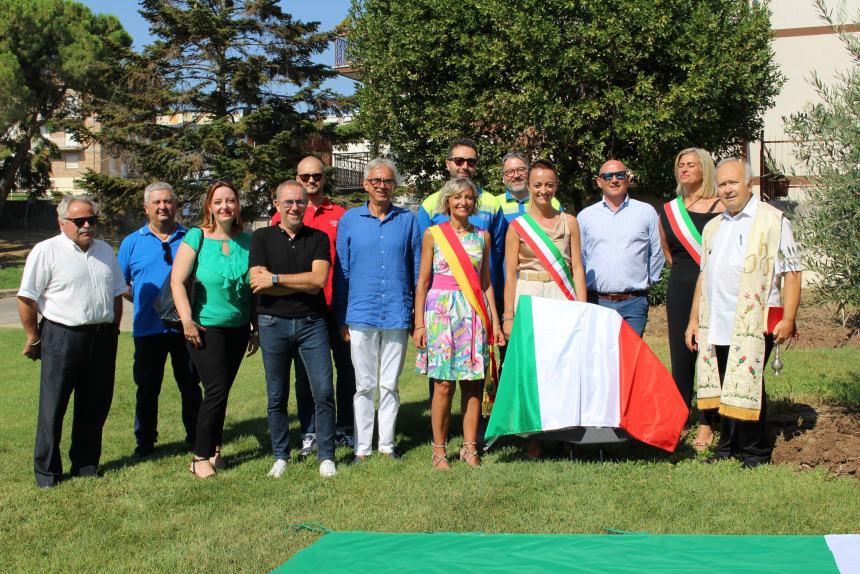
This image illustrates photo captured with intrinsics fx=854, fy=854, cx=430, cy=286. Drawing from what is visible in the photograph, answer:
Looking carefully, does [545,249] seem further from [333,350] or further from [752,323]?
[333,350]

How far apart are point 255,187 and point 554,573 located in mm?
24542

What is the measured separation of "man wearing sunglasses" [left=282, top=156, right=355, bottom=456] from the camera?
21.8 ft

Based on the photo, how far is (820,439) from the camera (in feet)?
19.8

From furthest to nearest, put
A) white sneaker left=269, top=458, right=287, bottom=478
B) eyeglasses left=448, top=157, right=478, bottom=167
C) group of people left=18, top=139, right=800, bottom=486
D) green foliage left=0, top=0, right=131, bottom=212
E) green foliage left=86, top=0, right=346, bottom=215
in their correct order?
1. green foliage left=0, top=0, right=131, bottom=212
2. green foliage left=86, top=0, right=346, bottom=215
3. eyeglasses left=448, top=157, right=478, bottom=167
4. white sneaker left=269, top=458, right=287, bottom=478
5. group of people left=18, top=139, right=800, bottom=486

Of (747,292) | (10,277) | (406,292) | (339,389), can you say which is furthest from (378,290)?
(10,277)

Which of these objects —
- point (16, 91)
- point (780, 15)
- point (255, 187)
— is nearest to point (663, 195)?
point (780, 15)

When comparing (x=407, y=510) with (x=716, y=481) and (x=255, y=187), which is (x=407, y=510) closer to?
(x=716, y=481)

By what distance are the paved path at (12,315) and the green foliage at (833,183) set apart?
13.7 m

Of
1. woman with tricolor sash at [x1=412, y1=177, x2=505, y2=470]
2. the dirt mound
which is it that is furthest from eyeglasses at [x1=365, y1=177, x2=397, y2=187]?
the dirt mound

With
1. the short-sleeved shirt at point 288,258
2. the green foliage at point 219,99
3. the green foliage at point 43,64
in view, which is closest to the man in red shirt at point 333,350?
the short-sleeved shirt at point 288,258

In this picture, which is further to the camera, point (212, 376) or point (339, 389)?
point (339, 389)

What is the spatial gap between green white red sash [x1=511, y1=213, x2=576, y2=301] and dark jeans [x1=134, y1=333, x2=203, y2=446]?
2.80 metres

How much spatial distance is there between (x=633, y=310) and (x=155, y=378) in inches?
148

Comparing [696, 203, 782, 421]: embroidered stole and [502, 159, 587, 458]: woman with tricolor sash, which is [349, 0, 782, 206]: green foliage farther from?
[696, 203, 782, 421]: embroidered stole
